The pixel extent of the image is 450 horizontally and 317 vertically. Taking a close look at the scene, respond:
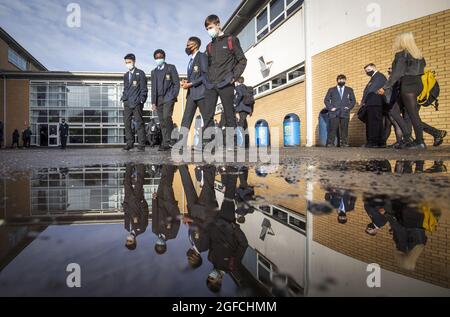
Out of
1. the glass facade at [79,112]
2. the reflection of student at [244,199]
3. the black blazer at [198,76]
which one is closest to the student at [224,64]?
the black blazer at [198,76]

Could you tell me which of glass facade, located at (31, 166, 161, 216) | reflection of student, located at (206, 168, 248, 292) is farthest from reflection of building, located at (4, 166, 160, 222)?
reflection of student, located at (206, 168, 248, 292)

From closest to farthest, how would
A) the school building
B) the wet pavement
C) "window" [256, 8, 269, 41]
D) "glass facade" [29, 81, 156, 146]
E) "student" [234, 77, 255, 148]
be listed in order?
the wet pavement → the school building → "student" [234, 77, 255, 148] → "window" [256, 8, 269, 41] → "glass facade" [29, 81, 156, 146]

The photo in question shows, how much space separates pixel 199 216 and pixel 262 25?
14529 mm

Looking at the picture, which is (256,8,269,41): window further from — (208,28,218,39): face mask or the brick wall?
(208,28,218,39): face mask

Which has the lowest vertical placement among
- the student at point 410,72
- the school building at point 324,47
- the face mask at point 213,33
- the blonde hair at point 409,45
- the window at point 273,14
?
the student at point 410,72

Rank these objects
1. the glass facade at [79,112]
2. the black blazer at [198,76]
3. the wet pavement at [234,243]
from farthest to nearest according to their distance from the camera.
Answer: the glass facade at [79,112] → the black blazer at [198,76] → the wet pavement at [234,243]

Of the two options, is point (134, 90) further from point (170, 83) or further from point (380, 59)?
point (380, 59)

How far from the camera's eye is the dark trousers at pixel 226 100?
4281 millimetres

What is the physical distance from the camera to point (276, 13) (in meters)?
12.2

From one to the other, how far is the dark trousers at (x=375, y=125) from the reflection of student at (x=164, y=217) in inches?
219

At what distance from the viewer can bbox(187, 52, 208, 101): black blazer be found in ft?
15.3

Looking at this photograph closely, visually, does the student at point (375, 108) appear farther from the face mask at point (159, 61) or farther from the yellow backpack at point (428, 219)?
the yellow backpack at point (428, 219)
